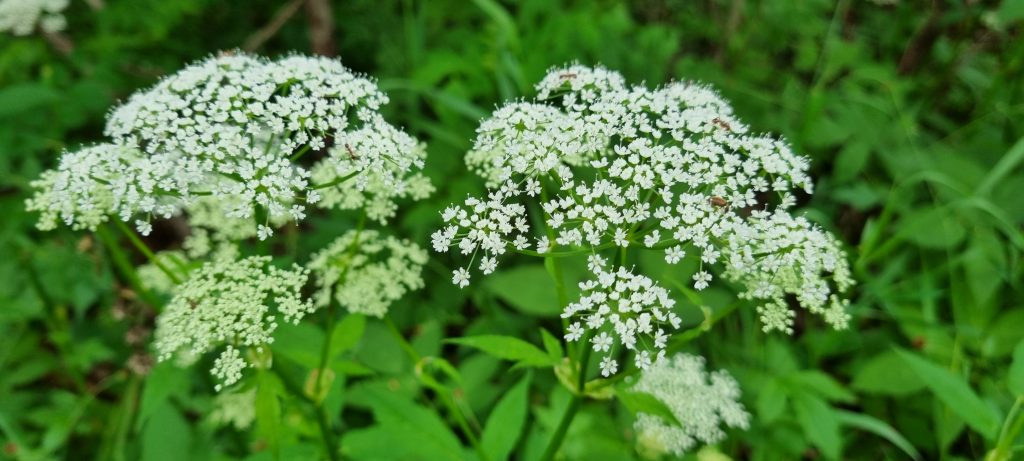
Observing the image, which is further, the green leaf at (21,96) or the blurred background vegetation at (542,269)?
the green leaf at (21,96)

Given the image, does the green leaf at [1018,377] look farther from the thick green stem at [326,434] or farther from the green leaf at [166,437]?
the green leaf at [166,437]

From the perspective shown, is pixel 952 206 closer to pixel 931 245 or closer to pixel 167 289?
pixel 931 245

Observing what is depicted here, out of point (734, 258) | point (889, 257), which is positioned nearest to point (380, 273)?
point (734, 258)

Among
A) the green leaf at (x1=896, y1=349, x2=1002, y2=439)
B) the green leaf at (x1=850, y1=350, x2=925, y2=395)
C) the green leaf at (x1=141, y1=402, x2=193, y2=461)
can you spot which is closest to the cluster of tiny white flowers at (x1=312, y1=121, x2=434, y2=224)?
the green leaf at (x1=141, y1=402, x2=193, y2=461)

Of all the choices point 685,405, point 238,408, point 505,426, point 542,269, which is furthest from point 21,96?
point 685,405

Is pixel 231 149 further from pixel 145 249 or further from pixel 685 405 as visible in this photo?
pixel 685 405

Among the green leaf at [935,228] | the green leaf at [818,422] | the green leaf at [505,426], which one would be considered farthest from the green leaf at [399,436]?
the green leaf at [935,228]
